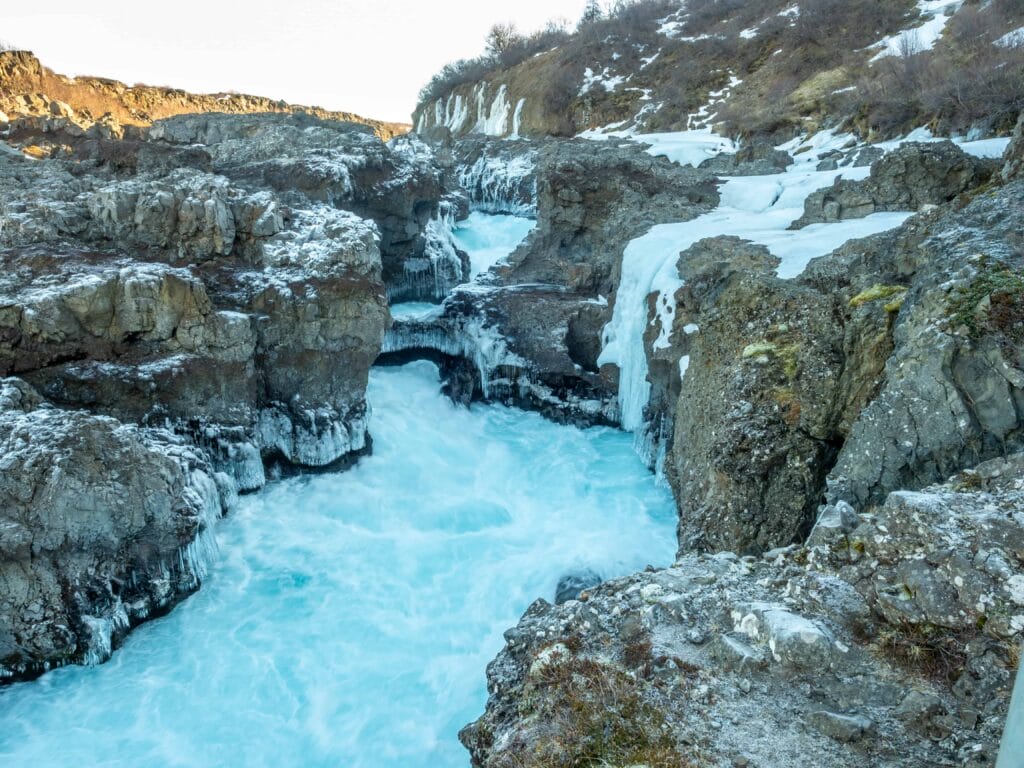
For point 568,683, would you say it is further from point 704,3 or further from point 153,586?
point 704,3

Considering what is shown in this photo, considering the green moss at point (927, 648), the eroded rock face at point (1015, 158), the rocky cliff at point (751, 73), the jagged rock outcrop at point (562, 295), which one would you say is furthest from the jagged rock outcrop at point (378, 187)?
the green moss at point (927, 648)

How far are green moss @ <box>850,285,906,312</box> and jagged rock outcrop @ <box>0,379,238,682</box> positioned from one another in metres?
10.9

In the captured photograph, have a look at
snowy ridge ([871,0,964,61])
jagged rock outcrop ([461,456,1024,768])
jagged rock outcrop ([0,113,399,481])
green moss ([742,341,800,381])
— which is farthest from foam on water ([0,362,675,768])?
snowy ridge ([871,0,964,61])

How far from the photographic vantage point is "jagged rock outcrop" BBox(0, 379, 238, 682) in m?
8.63

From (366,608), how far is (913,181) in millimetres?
14624

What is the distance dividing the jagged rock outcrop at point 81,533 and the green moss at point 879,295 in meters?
10.9

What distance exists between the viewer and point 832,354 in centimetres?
840

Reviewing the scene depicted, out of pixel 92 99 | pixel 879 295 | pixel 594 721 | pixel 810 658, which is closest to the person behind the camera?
pixel 594 721

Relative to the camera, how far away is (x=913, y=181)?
1352 cm

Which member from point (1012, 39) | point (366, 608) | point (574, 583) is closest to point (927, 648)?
point (574, 583)

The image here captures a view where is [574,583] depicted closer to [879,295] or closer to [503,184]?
[879,295]

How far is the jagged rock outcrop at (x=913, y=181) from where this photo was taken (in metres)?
13.2

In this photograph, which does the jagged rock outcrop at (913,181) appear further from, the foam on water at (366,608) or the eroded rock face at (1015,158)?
the foam on water at (366,608)

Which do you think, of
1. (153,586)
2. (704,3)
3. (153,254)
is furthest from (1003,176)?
(704,3)
